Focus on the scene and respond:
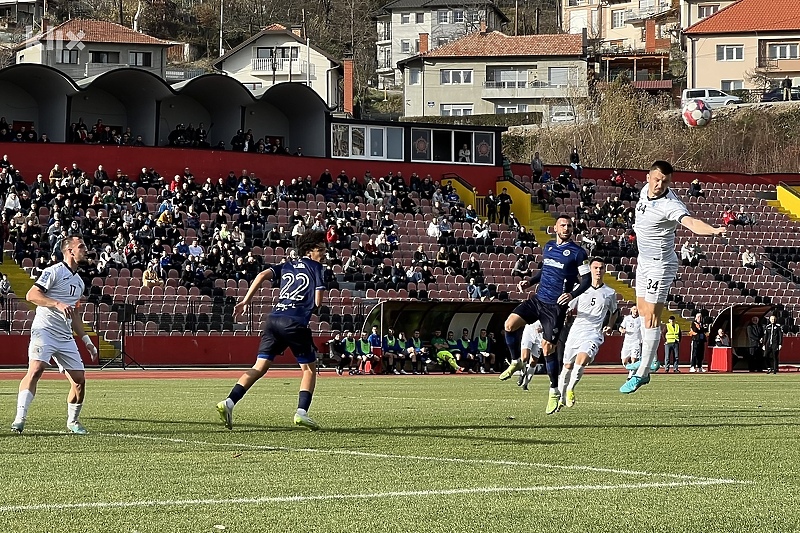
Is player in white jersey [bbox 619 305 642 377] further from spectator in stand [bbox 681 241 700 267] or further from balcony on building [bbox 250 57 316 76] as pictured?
balcony on building [bbox 250 57 316 76]

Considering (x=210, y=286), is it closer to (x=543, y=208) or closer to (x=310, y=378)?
(x=543, y=208)

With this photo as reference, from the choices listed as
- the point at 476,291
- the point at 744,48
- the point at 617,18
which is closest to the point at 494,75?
the point at 744,48

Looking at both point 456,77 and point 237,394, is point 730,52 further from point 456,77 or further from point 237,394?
point 237,394

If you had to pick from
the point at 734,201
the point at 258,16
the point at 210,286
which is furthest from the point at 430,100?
the point at 210,286

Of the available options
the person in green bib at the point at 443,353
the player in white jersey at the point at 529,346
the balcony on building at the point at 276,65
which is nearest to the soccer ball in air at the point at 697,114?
the person in green bib at the point at 443,353

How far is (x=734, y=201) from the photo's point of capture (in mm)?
58219

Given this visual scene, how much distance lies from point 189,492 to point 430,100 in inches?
3964

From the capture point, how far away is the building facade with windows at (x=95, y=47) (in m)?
91.9

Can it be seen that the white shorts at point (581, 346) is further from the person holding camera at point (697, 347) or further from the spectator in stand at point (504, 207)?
the spectator in stand at point (504, 207)

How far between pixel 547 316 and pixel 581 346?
1.23m

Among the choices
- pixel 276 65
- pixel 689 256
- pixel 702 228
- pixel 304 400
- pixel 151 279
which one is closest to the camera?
pixel 702 228

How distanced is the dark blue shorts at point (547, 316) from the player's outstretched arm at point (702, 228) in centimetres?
326

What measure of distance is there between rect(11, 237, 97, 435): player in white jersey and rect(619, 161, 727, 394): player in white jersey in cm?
551

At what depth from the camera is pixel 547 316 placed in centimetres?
1539
